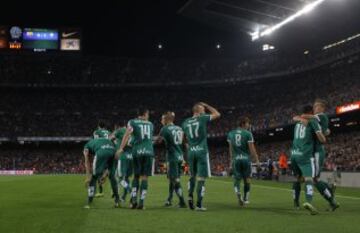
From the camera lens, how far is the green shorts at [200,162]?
42.4ft

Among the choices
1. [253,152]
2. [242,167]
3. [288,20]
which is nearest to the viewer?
[253,152]

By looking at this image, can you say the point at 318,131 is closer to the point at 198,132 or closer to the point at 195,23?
the point at 198,132

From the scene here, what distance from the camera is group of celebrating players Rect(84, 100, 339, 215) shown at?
1237cm

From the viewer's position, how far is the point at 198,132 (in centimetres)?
1314

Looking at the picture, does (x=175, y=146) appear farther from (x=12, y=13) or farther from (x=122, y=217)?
(x=12, y=13)

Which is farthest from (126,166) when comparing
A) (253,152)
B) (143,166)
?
(253,152)

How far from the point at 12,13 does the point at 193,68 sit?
29751 millimetres

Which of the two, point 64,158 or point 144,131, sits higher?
point 64,158

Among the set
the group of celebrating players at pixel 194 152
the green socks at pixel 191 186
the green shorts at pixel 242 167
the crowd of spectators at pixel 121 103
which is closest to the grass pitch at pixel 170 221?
the green socks at pixel 191 186

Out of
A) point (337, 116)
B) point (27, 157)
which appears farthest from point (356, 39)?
point (27, 157)

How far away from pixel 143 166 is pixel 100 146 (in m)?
1.28

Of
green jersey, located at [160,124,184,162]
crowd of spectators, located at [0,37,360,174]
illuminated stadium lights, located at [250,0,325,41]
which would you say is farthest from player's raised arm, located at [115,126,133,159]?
crowd of spectators, located at [0,37,360,174]

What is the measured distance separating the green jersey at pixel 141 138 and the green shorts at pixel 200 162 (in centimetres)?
104

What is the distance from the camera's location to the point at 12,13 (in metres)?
68.4
